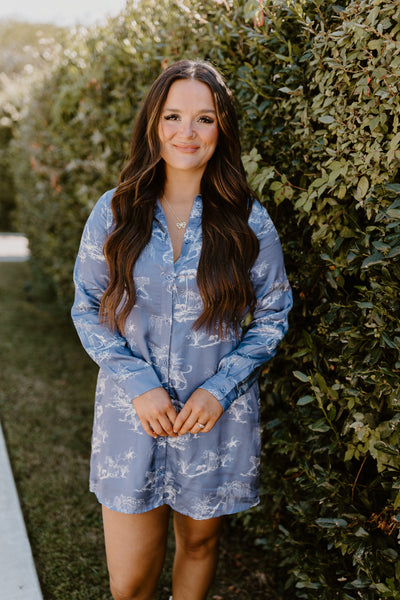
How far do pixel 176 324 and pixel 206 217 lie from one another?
1.32ft

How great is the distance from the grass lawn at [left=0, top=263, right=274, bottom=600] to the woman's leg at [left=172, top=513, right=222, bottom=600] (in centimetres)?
66

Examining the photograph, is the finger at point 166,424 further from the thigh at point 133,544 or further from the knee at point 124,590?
the knee at point 124,590

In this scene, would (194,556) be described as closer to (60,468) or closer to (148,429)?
(148,429)

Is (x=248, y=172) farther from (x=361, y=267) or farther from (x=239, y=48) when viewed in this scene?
(x=361, y=267)

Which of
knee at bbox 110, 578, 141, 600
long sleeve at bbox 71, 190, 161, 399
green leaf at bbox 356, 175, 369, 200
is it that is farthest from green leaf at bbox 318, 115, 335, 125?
knee at bbox 110, 578, 141, 600

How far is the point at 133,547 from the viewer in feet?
6.66

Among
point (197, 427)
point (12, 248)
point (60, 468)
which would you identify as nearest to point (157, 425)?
point (197, 427)

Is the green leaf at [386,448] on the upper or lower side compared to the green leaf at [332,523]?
upper

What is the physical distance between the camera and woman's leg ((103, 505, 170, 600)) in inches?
79.9

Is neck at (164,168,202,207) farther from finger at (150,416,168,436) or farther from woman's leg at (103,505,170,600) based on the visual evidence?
woman's leg at (103,505,170,600)

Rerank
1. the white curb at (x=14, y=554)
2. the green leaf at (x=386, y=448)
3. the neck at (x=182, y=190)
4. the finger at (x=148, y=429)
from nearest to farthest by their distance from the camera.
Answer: the green leaf at (x=386, y=448) → the finger at (x=148, y=429) → the neck at (x=182, y=190) → the white curb at (x=14, y=554)

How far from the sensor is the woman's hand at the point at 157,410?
1.88m

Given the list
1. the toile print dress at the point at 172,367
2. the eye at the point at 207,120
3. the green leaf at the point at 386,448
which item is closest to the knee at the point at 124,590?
the toile print dress at the point at 172,367

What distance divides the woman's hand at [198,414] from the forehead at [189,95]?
0.97 meters
